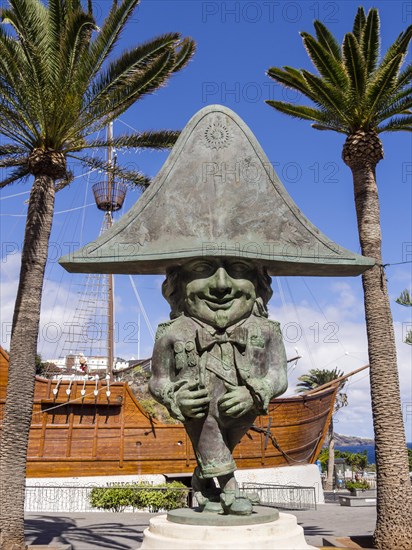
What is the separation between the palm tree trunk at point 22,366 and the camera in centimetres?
875

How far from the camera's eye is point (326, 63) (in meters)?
10.9

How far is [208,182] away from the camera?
4977 millimetres

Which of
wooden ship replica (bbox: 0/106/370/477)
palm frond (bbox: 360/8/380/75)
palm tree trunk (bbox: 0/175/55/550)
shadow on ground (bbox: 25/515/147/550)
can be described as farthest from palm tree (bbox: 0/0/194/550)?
wooden ship replica (bbox: 0/106/370/477)

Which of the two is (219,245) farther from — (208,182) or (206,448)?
(206,448)

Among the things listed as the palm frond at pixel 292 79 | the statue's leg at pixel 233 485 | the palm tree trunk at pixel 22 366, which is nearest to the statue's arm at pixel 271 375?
the statue's leg at pixel 233 485

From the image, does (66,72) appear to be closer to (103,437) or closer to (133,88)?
(133,88)

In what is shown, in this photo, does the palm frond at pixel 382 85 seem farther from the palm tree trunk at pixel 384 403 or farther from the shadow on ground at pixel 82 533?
the shadow on ground at pixel 82 533

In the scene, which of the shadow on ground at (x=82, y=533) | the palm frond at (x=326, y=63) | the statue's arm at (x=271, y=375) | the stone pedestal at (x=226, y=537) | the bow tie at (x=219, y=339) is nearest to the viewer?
the stone pedestal at (x=226, y=537)

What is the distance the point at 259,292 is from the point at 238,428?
1201 millimetres

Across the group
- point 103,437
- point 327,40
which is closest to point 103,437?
point 103,437

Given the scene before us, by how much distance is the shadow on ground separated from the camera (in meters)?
10.6

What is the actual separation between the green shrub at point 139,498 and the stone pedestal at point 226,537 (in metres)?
14.1

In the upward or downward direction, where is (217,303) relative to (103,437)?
upward

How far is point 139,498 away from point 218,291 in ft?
49.0
